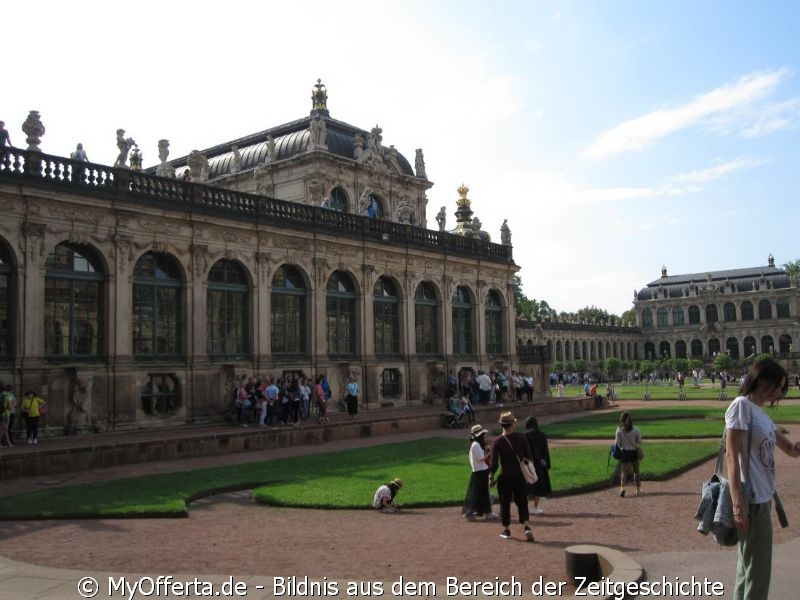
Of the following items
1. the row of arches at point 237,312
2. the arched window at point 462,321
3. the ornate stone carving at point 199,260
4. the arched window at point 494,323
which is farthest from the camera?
the arched window at point 494,323

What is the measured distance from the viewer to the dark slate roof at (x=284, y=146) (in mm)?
42969

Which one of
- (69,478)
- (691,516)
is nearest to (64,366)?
(69,478)

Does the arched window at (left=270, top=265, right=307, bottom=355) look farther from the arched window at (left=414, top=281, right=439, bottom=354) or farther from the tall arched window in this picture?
the arched window at (left=414, top=281, right=439, bottom=354)

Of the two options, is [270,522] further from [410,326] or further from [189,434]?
[410,326]

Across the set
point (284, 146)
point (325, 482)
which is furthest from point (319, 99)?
point (325, 482)

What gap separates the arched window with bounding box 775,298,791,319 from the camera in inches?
4673

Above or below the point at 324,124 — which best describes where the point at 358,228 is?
below

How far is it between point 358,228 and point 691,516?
78.2ft

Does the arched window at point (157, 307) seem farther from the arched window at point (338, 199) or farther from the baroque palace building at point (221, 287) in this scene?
the arched window at point (338, 199)

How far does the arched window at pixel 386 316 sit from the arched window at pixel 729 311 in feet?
338

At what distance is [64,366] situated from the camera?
2286 centimetres

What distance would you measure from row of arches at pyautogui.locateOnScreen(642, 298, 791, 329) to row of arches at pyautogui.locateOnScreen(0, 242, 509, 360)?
94.6m

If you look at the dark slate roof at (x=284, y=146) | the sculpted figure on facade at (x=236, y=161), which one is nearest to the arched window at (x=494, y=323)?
the dark slate roof at (x=284, y=146)

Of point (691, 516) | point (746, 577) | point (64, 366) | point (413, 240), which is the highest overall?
point (413, 240)
